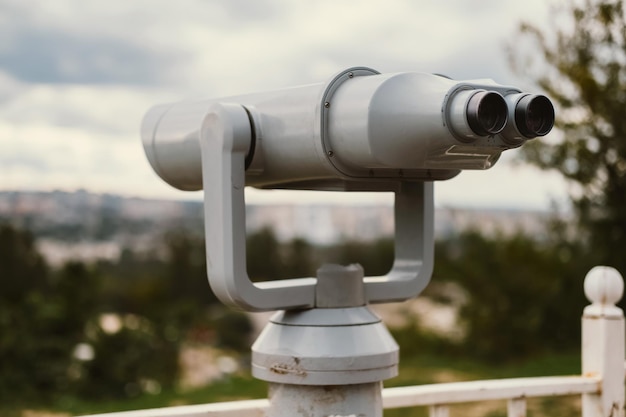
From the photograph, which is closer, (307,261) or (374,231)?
(374,231)

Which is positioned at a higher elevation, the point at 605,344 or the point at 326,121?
the point at 326,121

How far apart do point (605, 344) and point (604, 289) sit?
4.5 inches

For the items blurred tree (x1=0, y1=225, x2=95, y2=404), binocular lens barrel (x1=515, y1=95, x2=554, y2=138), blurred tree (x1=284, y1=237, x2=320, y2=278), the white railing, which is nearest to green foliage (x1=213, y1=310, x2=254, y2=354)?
blurred tree (x1=284, y1=237, x2=320, y2=278)

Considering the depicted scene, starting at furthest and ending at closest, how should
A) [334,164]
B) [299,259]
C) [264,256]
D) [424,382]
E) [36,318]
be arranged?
[424,382]
[299,259]
[264,256]
[36,318]
[334,164]

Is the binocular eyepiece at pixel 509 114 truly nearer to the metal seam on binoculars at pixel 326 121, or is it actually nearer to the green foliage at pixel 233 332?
the metal seam on binoculars at pixel 326 121

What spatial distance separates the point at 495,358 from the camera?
809 centimetres

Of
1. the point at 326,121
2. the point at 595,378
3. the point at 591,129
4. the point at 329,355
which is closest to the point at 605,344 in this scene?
the point at 595,378

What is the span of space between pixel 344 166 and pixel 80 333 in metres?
5.62

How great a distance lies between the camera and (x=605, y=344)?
1.90m

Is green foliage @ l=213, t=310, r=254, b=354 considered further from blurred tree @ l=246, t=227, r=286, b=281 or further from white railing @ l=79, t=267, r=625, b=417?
white railing @ l=79, t=267, r=625, b=417

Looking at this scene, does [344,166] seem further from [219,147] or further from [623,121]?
[623,121]

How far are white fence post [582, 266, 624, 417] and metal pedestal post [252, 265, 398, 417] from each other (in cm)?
74

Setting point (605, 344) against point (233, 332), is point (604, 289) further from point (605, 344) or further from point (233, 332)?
point (233, 332)

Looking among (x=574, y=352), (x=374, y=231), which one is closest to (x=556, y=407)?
(x=574, y=352)
